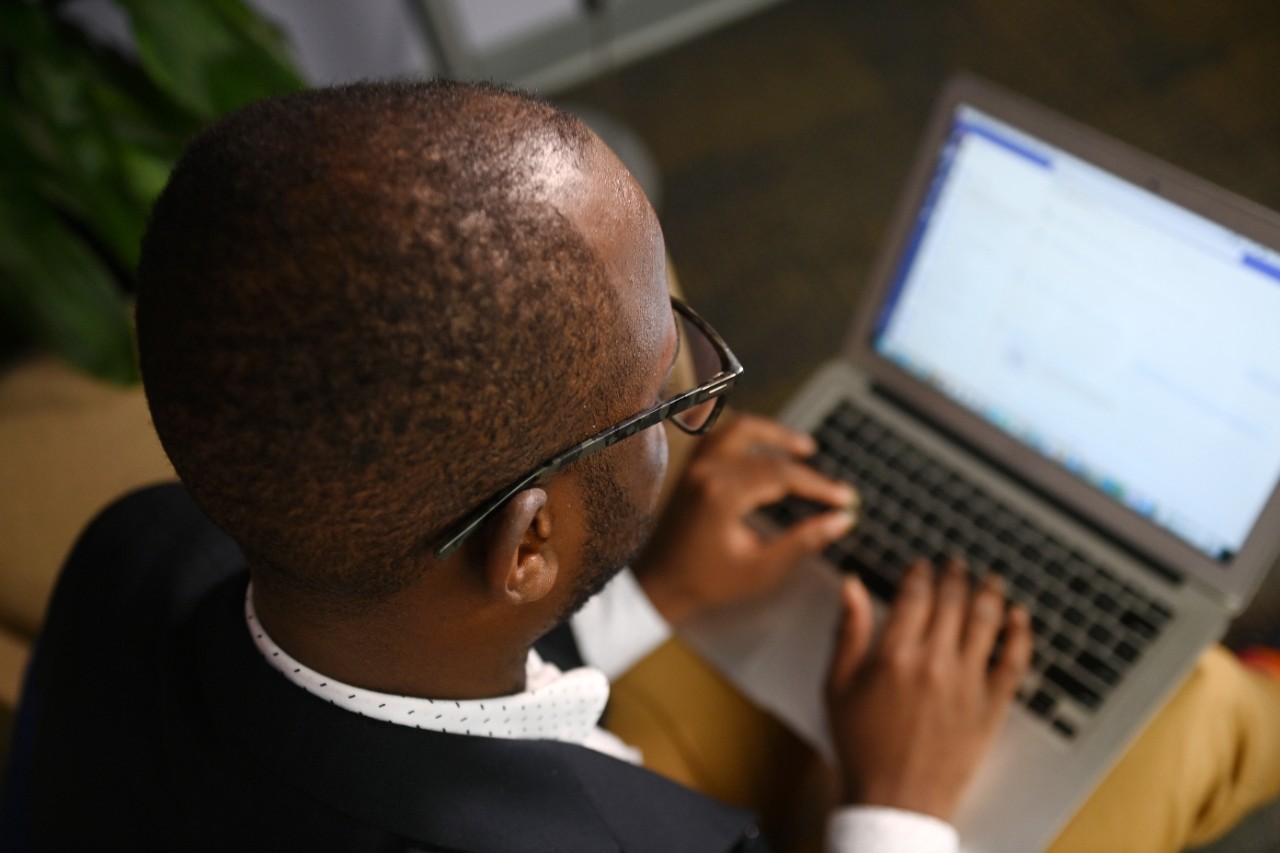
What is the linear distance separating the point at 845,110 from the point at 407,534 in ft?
6.28

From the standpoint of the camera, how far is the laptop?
75 centimetres

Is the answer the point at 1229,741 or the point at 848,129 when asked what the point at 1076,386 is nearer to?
the point at 1229,741

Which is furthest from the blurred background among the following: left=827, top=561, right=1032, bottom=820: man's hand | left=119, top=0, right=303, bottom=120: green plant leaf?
left=827, top=561, right=1032, bottom=820: man's hand

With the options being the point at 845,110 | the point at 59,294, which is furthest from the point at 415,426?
the point at 845,110

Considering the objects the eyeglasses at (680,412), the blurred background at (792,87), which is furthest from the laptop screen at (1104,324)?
the blurred background at (792,87)

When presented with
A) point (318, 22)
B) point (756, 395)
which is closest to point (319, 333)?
point (756, 395)

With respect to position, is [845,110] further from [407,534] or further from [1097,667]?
[407,534]

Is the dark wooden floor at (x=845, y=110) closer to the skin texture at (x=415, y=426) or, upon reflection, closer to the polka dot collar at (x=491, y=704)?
the polka dot collar at (x=491, y=704)

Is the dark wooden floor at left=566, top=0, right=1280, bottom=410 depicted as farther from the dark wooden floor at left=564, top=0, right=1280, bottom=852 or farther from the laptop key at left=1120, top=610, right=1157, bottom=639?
the laptop key at left=1120, top=610, right=1157, bottom=639

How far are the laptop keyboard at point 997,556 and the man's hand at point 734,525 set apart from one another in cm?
3

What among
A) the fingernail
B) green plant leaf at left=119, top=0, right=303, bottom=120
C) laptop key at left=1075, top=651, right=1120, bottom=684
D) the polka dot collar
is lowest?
the polka dot collar

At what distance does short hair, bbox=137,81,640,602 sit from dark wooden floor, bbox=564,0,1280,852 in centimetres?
132

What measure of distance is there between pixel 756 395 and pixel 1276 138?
120 centimetres

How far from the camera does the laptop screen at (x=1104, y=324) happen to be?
2.43ft
